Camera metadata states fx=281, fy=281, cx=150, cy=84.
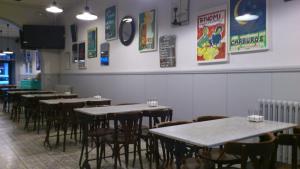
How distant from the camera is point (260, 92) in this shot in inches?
150

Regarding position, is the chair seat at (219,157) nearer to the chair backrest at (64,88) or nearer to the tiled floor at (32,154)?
the tiled floor at (32,154)

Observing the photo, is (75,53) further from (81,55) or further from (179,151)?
(179,151)

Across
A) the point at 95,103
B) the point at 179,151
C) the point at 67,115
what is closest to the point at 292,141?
the point at 179,151

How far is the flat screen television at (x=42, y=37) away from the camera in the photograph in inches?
363

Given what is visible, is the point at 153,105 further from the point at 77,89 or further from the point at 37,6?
the point at 37,6

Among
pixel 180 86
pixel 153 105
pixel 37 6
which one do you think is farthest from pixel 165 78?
pixel 37 6

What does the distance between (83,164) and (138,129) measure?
0.87m

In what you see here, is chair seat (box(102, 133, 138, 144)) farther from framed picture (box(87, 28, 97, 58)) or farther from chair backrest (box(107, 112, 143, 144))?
framed picture (box(87, 28, 97, 58))

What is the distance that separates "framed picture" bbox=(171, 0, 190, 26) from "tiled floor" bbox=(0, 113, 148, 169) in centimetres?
249

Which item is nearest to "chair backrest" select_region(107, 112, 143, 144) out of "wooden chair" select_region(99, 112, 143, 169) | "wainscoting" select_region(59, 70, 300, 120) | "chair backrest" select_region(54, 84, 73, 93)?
"wooden chair" select_region(99, 112, 143, 169)

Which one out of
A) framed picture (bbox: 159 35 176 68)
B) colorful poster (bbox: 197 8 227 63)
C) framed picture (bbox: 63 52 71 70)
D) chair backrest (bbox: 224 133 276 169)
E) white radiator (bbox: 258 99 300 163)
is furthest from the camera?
framed picture (bbox: 63 52 71 70)

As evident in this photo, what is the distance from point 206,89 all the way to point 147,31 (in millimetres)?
1943

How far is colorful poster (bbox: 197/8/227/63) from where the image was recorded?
429 cm

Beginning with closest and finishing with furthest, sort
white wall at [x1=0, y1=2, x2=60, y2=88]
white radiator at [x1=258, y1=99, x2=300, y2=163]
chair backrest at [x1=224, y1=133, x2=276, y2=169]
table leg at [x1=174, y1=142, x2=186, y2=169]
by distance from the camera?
1. chair backrest at [x1=224, y1=133, x2=276, y2=169]
2. table leg at [x1=174, y1=142, x2=186, y2=169]
3. white radiator at [x1=258, y1=99, x2=300, y2=163]
4. white wall at [x1=0, y1=2, x2=60, y2=88]
